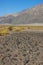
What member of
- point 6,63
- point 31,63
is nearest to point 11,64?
point 6,63

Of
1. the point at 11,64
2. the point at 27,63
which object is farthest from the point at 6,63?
the point at 27,63

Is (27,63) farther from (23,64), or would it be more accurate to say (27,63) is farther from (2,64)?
(2,64)

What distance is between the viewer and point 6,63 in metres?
13.6

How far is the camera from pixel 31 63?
14.1 metres

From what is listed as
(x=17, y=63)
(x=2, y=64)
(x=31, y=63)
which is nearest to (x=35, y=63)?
(x=31, y=63)

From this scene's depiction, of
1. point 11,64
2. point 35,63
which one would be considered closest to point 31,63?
point 35,63

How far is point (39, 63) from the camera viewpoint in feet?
46.4

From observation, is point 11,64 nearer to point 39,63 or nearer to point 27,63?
point 27,63

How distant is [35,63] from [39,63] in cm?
31

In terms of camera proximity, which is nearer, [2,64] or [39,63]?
[2,64]

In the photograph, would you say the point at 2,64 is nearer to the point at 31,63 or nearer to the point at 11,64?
the point at 11,64

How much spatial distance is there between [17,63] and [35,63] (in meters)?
1.21

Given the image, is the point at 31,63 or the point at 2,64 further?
the point at 31,63

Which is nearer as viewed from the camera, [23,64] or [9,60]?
[23,64]
